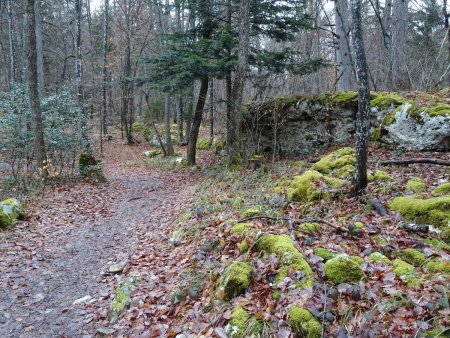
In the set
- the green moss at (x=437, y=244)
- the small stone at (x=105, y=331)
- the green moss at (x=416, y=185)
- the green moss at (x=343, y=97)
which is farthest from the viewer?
the green moss at (x=343, y=97)

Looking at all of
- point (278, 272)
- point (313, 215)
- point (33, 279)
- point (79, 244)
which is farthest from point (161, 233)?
point (278, 272)

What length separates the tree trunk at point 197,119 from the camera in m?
14.3

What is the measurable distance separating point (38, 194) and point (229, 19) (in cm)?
930

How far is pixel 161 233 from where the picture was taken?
737 cm

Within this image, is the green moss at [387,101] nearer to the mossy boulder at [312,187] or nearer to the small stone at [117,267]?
the mossy boulder at [312,187]

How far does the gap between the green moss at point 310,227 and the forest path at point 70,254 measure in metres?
2.78

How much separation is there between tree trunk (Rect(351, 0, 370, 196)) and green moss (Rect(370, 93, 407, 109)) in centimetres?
508

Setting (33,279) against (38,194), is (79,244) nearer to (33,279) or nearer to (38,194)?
(33,279)

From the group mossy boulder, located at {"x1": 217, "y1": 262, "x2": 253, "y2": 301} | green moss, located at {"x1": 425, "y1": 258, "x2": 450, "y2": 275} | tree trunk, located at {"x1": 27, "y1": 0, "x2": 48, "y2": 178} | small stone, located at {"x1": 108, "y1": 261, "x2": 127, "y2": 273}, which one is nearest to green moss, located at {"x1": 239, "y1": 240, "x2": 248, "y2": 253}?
mossy boulder, located at {"x1": 217, "y1": 262, "x2": 253, "y2": 301}

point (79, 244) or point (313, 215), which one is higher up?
point (313, 215)

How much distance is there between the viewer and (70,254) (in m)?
6.55

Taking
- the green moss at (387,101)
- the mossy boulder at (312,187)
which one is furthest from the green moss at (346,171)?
the green moss at (387,101)

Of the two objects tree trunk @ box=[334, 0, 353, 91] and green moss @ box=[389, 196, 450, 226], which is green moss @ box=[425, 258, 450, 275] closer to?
green moss @ box=[389, 196, 450, 226]

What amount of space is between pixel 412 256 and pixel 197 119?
11.9 m
